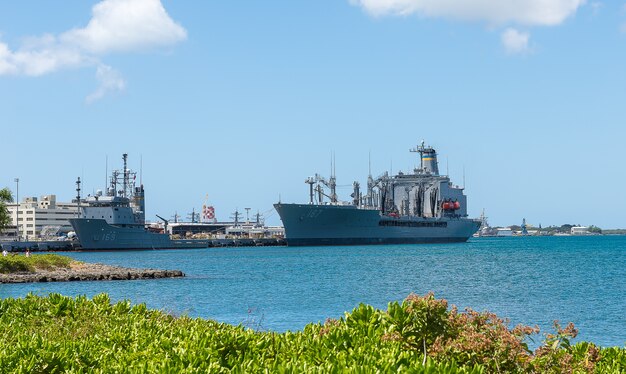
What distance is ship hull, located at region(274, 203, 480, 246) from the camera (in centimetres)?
13938

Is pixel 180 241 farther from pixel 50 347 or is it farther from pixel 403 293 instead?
pixel 50 347

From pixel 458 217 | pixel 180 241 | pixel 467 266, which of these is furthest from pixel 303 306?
pixel 458 217

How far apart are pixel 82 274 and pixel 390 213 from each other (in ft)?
337

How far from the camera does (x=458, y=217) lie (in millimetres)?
172625

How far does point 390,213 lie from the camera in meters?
159

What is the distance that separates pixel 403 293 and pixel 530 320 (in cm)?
1383

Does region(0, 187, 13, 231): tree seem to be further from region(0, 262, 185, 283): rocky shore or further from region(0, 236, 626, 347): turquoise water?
region(0, 236, 626, 347): turquoise water

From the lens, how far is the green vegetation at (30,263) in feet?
195

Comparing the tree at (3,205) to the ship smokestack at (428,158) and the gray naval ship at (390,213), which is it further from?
the ship smokestack at (428,158)

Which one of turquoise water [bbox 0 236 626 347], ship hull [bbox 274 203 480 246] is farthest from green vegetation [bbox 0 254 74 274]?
ship hull [bbox 274 203 480 246]

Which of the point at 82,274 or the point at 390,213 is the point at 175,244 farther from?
the point at 82,274

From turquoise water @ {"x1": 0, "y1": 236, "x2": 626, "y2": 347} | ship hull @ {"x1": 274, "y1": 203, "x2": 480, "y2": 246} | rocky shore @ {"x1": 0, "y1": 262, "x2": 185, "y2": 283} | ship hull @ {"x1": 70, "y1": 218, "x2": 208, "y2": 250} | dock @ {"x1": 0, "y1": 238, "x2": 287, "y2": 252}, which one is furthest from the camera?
ship hull @ {"x1": 274, "y1": 203, "x2": 480, "y2": 246}

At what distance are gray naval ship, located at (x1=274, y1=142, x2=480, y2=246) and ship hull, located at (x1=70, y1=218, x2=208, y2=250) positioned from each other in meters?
23.3

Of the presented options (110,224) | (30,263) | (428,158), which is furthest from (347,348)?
(428,158)
